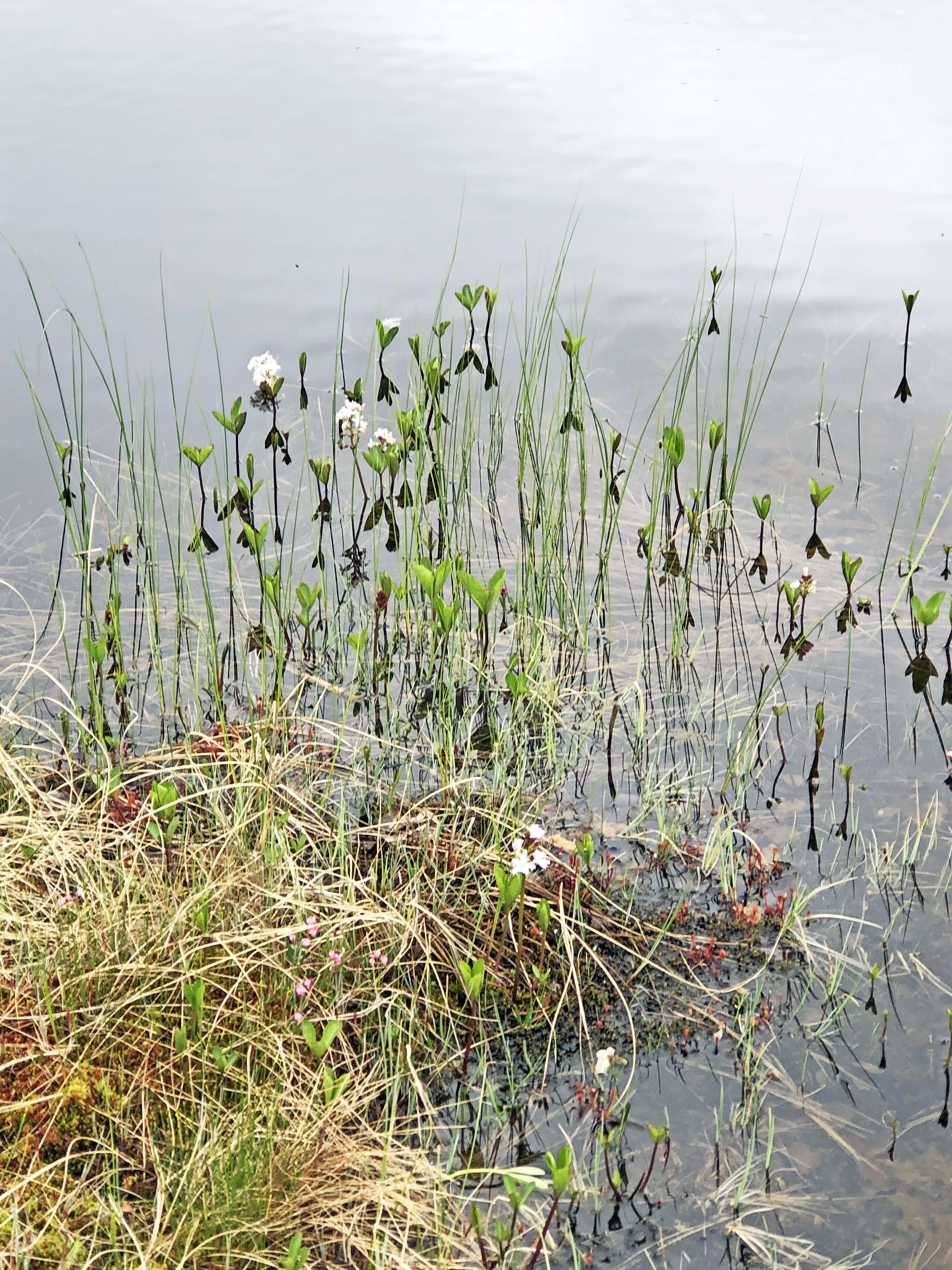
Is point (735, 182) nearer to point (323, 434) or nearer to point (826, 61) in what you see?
point (826, 61)

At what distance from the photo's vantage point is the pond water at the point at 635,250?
2334mm

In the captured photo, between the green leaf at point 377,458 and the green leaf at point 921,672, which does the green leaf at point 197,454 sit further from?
the green leaf at point 921,672

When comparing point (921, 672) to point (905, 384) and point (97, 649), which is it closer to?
point (905, 384)

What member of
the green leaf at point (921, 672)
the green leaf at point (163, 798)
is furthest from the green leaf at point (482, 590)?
the green leaf at point (921, 672)

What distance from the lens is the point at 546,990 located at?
255 cm

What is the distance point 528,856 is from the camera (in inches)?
103

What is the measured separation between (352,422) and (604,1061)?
2.48 metres

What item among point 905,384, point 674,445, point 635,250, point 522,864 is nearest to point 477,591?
point 522,864

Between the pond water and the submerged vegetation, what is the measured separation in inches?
1.0

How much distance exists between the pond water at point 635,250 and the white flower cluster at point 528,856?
0.18 meters

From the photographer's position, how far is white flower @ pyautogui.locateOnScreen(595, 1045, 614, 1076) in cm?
222

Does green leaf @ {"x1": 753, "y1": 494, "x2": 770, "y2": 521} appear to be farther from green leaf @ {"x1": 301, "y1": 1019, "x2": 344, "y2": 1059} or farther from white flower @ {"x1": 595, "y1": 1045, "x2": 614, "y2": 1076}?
green leaf @ {"x1": 301, "y1": 1019, "x2": 344, "y2": 1059}

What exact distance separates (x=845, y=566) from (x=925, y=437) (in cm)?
137

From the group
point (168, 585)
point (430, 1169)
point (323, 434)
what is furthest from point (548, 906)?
point (323, 434)
